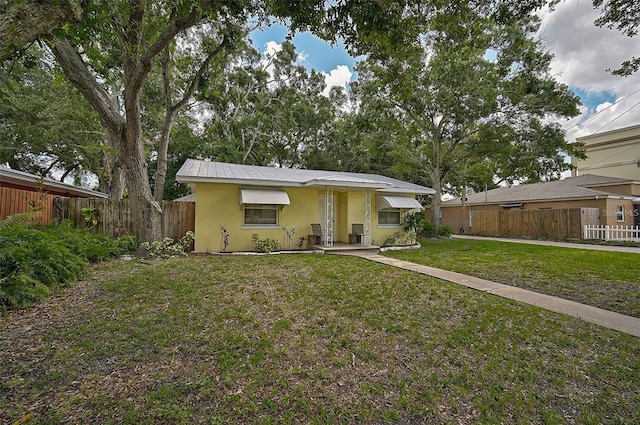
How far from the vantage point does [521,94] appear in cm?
1641

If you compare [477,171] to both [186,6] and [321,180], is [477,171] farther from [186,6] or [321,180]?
[186,6]

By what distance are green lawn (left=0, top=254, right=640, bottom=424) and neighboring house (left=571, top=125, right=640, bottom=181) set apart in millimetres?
30641

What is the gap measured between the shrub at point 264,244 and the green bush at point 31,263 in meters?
5.45

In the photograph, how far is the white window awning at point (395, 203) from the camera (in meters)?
13.4

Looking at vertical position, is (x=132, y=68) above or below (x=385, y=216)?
above

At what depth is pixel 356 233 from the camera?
44.2 feet

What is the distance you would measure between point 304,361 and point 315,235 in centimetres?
904

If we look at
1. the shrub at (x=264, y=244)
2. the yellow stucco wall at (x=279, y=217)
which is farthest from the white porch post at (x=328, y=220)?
A: the shrub at (x=264, y=244)

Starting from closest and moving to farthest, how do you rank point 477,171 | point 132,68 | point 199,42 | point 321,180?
point 132,68, point 321,180, point 199,42, point 477,171

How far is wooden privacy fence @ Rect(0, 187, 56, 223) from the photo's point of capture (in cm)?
830

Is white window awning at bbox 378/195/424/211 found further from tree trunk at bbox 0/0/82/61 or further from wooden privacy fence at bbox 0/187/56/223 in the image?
wooden privacy fence at bbox 0/187/56/223

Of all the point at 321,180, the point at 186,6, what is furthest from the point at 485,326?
the point at 186,6

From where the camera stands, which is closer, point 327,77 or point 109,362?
point 109,362

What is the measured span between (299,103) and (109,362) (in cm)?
2683
